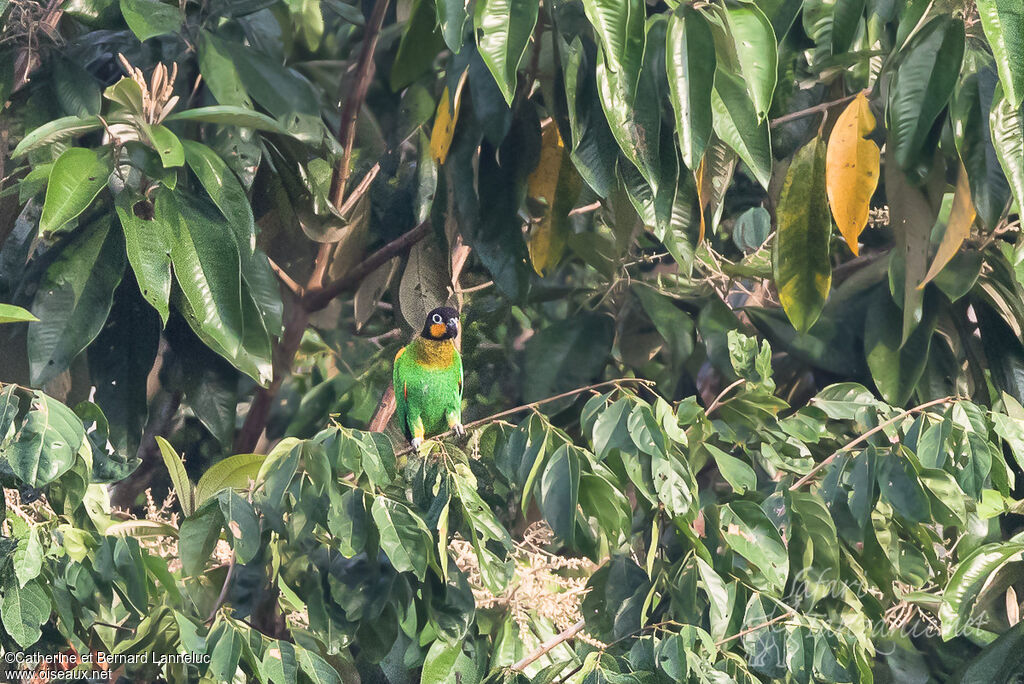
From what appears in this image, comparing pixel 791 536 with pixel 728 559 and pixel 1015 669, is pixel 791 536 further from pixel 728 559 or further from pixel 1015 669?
pixel 1015 669

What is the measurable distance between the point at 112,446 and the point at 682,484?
1.15 metres

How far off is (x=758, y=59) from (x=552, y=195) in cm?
Result: 61

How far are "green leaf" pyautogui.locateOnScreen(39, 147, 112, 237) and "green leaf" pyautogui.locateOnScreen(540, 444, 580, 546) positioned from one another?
0.81 m

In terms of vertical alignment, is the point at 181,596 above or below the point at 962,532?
below

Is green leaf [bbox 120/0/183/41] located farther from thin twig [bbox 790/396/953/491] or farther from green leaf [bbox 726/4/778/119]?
thin twig [bbox 790/396/953/491]

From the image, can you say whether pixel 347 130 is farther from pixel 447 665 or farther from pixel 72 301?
pixel 447 665

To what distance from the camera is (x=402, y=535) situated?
167 centimetres

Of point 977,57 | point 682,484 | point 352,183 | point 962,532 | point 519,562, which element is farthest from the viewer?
point 352,183

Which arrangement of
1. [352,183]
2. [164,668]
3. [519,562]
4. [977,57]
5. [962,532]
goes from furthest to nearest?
[352,183]
[519,562]
[962,532]
[164,668]
[977,57]

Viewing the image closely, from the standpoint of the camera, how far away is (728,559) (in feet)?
Answer: 5.95

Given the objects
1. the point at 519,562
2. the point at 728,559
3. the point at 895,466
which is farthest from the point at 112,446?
the point at 895,466

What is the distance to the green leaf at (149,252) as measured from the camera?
1.69m

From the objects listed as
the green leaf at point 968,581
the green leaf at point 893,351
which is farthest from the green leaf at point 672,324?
the green leaf at point 968,581

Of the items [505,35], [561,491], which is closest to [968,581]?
[561,491]
